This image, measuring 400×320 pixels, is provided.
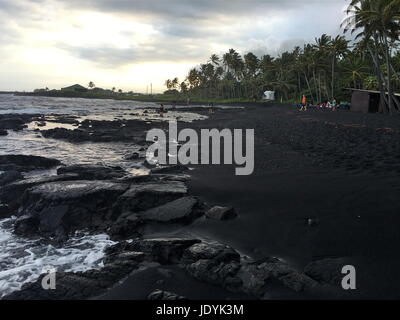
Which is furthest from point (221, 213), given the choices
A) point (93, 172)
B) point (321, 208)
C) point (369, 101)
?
point (369, 101)

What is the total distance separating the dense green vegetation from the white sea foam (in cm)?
3006

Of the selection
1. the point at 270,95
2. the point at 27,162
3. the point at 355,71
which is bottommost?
the point at 27,162

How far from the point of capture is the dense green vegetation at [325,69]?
29.9 metres

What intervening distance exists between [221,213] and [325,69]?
185ft

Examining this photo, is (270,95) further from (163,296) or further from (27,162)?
(163,296)

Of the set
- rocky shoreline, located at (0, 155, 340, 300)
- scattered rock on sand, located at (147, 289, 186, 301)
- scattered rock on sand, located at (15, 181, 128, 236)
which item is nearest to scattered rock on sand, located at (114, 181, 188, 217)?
rocky shoreline, located at (0, 155, 340, 300)

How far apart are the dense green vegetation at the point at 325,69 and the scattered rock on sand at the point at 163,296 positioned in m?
30.5

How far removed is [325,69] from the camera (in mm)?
56719

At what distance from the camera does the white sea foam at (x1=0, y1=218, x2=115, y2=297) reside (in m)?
5.63

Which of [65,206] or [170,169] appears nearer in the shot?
[65,206]

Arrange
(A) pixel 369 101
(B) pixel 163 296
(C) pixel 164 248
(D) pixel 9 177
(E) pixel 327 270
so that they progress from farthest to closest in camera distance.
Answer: (A) pixel 369 101 → (D) pixel 9 177 → (C) pixel 164 248 → (E) pixel 327 270 → (B) pixel 163 296
